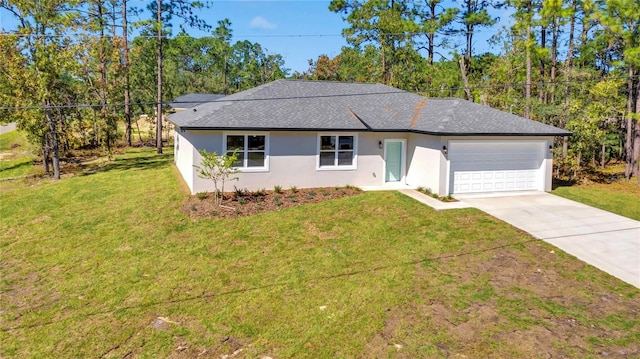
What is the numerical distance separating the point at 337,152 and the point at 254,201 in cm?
426

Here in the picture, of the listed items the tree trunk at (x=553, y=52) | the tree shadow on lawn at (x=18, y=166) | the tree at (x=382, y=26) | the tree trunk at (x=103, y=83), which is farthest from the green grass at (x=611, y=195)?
the tree shadow on lawn at (x=18, y=166)

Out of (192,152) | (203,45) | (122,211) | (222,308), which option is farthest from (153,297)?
(203,45)

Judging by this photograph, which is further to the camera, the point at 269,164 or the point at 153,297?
the point at 269,164

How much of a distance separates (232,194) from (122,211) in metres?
3.78

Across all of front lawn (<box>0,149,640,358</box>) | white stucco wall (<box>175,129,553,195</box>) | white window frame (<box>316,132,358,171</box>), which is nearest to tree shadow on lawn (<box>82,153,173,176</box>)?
white stucco wall (<box>175,129,553,195</box>)

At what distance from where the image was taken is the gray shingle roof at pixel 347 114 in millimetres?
15262

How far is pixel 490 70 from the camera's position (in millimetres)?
29281

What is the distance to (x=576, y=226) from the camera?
468 inches

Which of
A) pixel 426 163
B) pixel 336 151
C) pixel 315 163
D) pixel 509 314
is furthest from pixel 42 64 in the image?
pixel 509 314

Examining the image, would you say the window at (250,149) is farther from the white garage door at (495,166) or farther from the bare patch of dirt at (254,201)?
the white garage door at (495,166)

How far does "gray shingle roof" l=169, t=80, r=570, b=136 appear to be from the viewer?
50.1 ft

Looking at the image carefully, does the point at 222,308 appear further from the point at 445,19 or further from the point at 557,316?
the point at 445,19

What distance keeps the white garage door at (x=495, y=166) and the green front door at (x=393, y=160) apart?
258 cm

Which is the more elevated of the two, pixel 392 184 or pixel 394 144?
pixel 394 144
